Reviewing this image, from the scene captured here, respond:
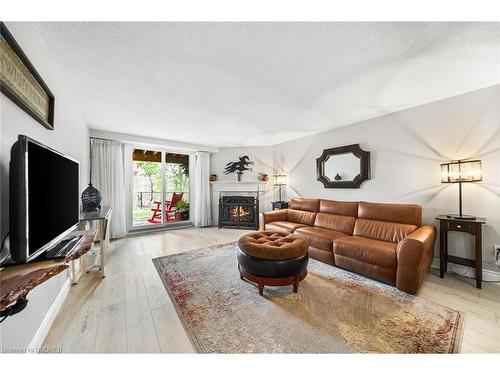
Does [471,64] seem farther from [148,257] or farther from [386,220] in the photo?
[148,257]

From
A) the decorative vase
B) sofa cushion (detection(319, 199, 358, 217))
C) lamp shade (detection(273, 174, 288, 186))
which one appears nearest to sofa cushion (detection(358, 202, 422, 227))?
sofa cushion (detection(319, 199, 358, 217))

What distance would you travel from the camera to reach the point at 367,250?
2.31 m

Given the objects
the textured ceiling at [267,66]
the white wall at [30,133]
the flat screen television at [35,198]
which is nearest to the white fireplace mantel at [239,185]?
the textured ceiling at [267,66]

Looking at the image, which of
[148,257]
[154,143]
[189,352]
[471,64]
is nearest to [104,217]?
[148,257]

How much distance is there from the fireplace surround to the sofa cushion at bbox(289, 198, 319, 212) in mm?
1336

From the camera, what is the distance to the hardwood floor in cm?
138

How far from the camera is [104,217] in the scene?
231 centimetres

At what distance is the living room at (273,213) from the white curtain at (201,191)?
151cm

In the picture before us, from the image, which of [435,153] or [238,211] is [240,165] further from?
[435,153]

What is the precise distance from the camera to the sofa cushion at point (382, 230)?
2.55 metres

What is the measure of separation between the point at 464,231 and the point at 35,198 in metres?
3.81

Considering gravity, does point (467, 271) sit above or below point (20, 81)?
below

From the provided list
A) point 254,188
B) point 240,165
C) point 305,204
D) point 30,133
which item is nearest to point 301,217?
point 305,204
